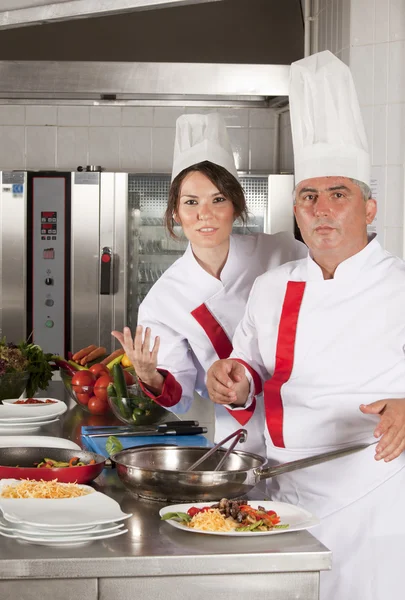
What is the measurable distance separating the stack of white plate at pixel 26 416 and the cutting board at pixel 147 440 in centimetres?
19

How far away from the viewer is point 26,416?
2584 mm

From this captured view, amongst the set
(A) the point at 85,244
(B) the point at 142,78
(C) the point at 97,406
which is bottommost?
(C) the point at 97,406

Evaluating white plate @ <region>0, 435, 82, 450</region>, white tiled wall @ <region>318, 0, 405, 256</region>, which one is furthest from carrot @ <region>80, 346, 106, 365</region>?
white tiled wall @ <region>318, 0, 405, 256</region>

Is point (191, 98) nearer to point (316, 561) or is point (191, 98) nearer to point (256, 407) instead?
point (256, 407)

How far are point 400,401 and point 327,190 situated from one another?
576 millimetres

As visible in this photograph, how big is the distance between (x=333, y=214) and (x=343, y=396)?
44cm

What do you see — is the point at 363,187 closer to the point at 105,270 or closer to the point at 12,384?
the point at 12,384

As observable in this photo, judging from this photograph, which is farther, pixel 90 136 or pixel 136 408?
pixel 90 136

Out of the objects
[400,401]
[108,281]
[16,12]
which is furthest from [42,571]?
[108,281]

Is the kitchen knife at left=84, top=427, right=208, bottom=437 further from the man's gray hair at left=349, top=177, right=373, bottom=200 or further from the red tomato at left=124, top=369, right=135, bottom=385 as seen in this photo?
the man's gray hair at left=349, top=177, right=373, bottom=200

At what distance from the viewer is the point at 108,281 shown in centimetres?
508

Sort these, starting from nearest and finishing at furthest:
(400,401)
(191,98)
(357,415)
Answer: (400,401)
(357,415)
(191,98)

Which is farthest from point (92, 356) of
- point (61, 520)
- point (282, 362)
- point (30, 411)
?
point (61, 520)

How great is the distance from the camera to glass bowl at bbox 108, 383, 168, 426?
258cm
